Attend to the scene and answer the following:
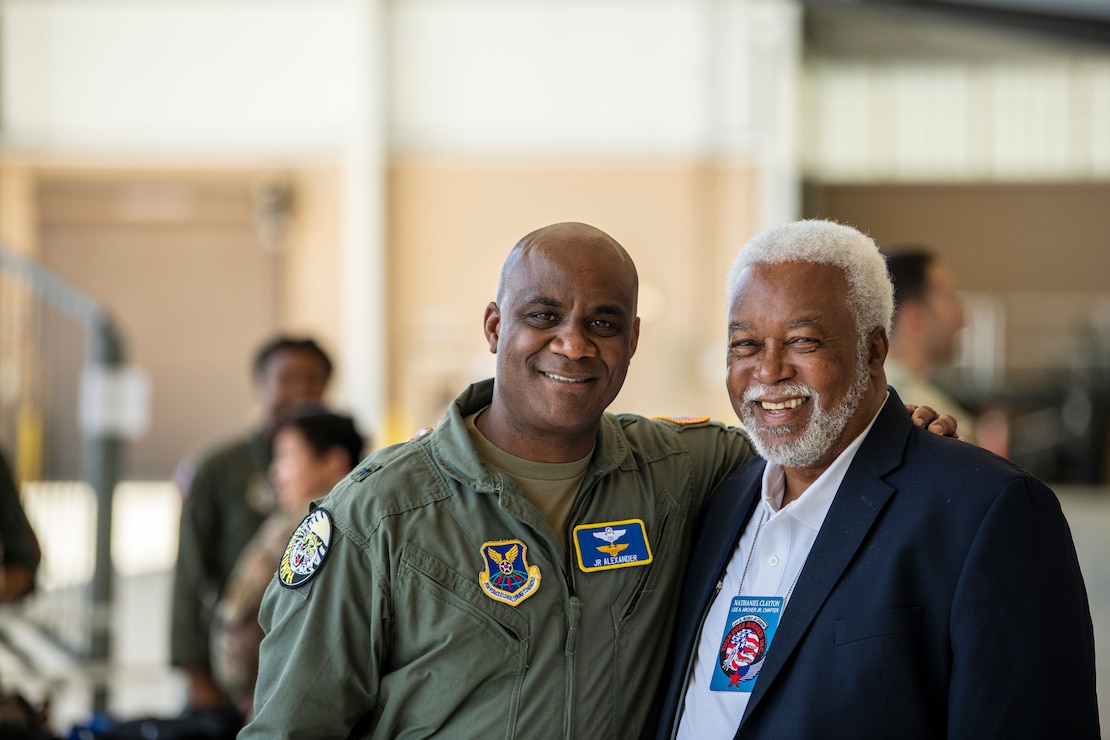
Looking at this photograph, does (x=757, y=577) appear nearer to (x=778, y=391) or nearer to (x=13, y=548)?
(x=778, y=391)

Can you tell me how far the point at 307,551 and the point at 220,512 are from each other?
2.34m

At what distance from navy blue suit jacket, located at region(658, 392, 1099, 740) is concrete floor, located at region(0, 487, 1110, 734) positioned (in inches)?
115

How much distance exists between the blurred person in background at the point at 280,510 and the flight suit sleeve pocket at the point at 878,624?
170 centimetres

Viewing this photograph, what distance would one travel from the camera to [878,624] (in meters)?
1.78

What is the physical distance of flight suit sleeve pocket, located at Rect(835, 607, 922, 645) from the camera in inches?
69.5

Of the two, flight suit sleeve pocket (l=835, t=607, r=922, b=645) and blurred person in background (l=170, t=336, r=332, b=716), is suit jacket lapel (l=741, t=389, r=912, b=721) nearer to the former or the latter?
flight suit sleeve pocket (l=835, t=607, r=922, b=645)

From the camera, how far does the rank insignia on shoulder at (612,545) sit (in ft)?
6.73

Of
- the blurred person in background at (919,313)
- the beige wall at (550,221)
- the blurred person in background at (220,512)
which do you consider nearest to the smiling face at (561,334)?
the blurred person in background at (919,313)

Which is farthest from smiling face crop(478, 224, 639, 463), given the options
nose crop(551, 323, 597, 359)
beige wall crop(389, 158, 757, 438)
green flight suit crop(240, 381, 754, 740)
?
beige wall crop(389, 158, 757, 438)

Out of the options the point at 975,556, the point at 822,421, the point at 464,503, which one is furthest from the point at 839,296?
the point at 464,503

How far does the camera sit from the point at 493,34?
10773 mm

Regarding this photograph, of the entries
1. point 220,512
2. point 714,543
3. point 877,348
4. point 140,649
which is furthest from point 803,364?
point 140,649

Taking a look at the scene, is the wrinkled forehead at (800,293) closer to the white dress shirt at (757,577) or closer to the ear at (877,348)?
the ear at (877,348)

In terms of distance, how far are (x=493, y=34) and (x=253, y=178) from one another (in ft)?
8.45
